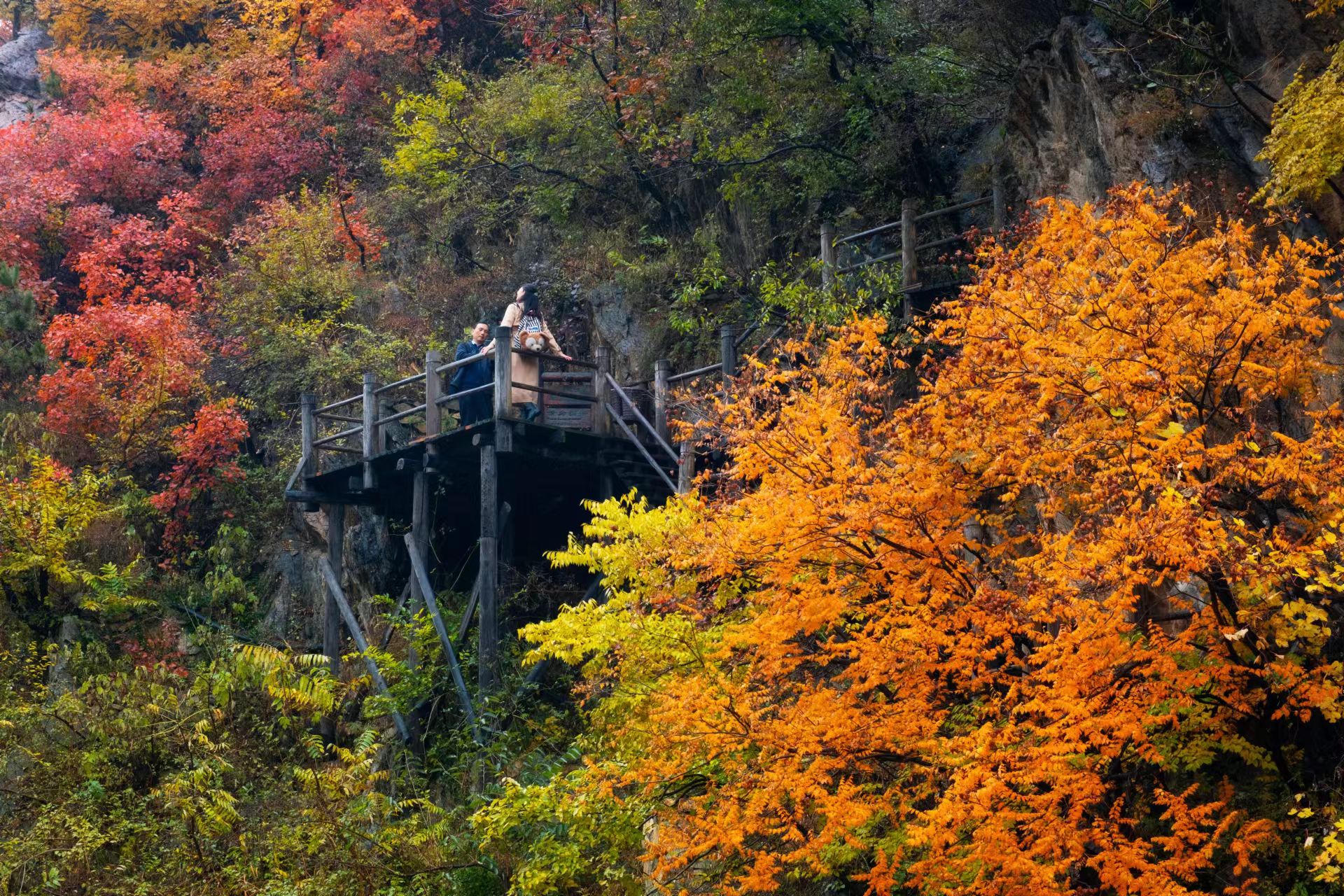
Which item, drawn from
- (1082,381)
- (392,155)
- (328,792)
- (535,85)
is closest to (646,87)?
(535,85)

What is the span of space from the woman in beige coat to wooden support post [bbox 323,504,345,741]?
4.40m

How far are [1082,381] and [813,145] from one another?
39.2 feet

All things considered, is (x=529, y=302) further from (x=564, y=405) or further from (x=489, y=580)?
(x=489, y=580)

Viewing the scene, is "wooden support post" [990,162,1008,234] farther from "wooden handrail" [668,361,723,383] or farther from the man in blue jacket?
the man in blue jacket

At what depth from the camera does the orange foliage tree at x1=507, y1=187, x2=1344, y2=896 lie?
855 centimetres

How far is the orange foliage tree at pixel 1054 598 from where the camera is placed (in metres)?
8.55

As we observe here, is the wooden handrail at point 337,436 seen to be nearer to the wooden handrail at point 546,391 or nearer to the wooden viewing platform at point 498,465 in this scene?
the wooden viewing platform at point 498,465

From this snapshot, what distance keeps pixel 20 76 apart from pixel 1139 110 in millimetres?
31587

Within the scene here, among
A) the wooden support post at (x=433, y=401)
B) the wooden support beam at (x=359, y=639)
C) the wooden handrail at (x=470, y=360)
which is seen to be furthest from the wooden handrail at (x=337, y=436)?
the wooden handrail at (x=470, y=360)

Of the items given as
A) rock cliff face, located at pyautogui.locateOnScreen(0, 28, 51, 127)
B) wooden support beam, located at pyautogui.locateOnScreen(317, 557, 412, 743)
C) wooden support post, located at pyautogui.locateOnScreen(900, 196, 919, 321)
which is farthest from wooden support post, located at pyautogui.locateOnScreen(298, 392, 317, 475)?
rock cliff face, located at pyautogui.locateOnScreen(0, 28, 51, 127)

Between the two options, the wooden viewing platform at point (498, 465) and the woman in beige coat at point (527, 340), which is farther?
the woman in beige coat at point (527, 340)

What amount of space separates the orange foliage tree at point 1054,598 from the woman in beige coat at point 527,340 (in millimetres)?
6729

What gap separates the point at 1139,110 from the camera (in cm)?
1445

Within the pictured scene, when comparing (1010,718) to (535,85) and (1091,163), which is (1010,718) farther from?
(535,85)
